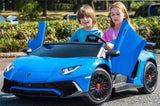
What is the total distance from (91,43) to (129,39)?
64 cm

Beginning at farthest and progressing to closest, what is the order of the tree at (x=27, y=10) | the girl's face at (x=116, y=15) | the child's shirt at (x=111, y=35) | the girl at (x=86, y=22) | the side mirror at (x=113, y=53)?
1. the tree at (x=27, y=10)
2. the girl at (x=86, y=22)
3. the child's shirt at (x=111, y=35)
4. the girl's face at (x=116, y=15)
5. the side mirror at (x=113, y=53)

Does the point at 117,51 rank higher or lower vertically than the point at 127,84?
higher

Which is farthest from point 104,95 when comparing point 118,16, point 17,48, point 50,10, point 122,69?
point 50,10

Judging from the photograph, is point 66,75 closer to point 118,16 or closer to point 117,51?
point 117,51

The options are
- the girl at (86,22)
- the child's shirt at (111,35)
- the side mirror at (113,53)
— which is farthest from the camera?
the girl at (86,22)

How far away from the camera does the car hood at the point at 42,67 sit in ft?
18.0

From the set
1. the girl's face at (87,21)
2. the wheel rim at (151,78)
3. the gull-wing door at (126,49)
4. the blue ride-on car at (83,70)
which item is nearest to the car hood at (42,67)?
the blue ride-on car at (83,70)

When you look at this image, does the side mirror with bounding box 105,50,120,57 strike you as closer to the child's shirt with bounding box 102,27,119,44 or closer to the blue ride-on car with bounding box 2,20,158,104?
the blue ride-on car with bounding box 2,20,158,104

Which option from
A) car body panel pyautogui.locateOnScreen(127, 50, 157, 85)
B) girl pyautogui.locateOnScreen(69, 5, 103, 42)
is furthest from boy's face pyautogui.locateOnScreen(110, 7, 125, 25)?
car body panel pyautogui.locateOnScreen(127, 50, 157, 85)

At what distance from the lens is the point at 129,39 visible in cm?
627

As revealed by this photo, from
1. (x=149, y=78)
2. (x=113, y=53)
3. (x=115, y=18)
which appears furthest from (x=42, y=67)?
(x=149, y=78)

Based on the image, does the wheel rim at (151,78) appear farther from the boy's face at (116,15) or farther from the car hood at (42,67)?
the car hood at (42,67)

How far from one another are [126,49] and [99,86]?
91cm

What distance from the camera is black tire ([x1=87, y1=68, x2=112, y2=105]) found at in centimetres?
563
